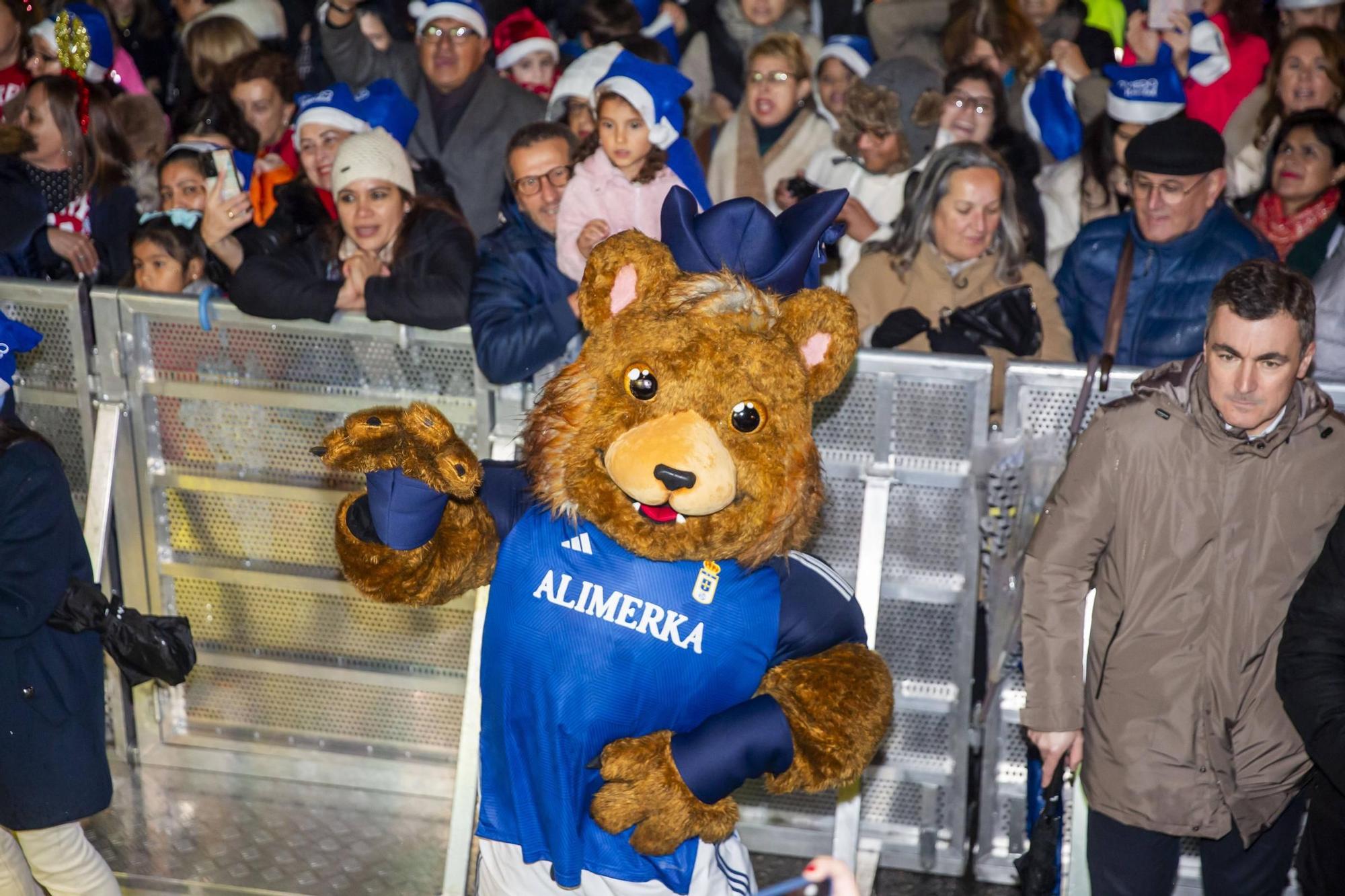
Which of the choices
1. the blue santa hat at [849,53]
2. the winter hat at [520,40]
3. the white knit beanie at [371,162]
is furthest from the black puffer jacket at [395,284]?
the blue santa hat at [849,53]

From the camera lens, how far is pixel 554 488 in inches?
124

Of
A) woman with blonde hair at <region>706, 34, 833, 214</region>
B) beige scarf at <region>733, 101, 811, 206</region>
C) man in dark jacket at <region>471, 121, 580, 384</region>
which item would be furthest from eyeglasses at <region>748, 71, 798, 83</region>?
man in dark jacket at <region>471, 121, 580, 384</region>

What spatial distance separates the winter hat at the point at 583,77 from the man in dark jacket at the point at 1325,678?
3.37 metres

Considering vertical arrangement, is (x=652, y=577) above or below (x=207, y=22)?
below

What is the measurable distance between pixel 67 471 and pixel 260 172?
1.50m

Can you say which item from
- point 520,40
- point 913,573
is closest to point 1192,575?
point 913,573

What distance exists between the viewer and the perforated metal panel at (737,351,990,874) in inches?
175

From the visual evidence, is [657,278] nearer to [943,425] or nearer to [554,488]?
[554,488]

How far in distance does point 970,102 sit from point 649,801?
3.92m

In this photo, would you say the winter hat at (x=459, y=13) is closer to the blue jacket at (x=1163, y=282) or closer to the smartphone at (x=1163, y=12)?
the smartphone at (x=1163, y=12)

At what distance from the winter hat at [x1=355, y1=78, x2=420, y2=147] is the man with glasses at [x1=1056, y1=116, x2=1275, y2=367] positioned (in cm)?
275

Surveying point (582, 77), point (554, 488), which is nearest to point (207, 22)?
point (582, 77)

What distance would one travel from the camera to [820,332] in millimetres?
3230

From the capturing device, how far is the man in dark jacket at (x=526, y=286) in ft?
14.8
